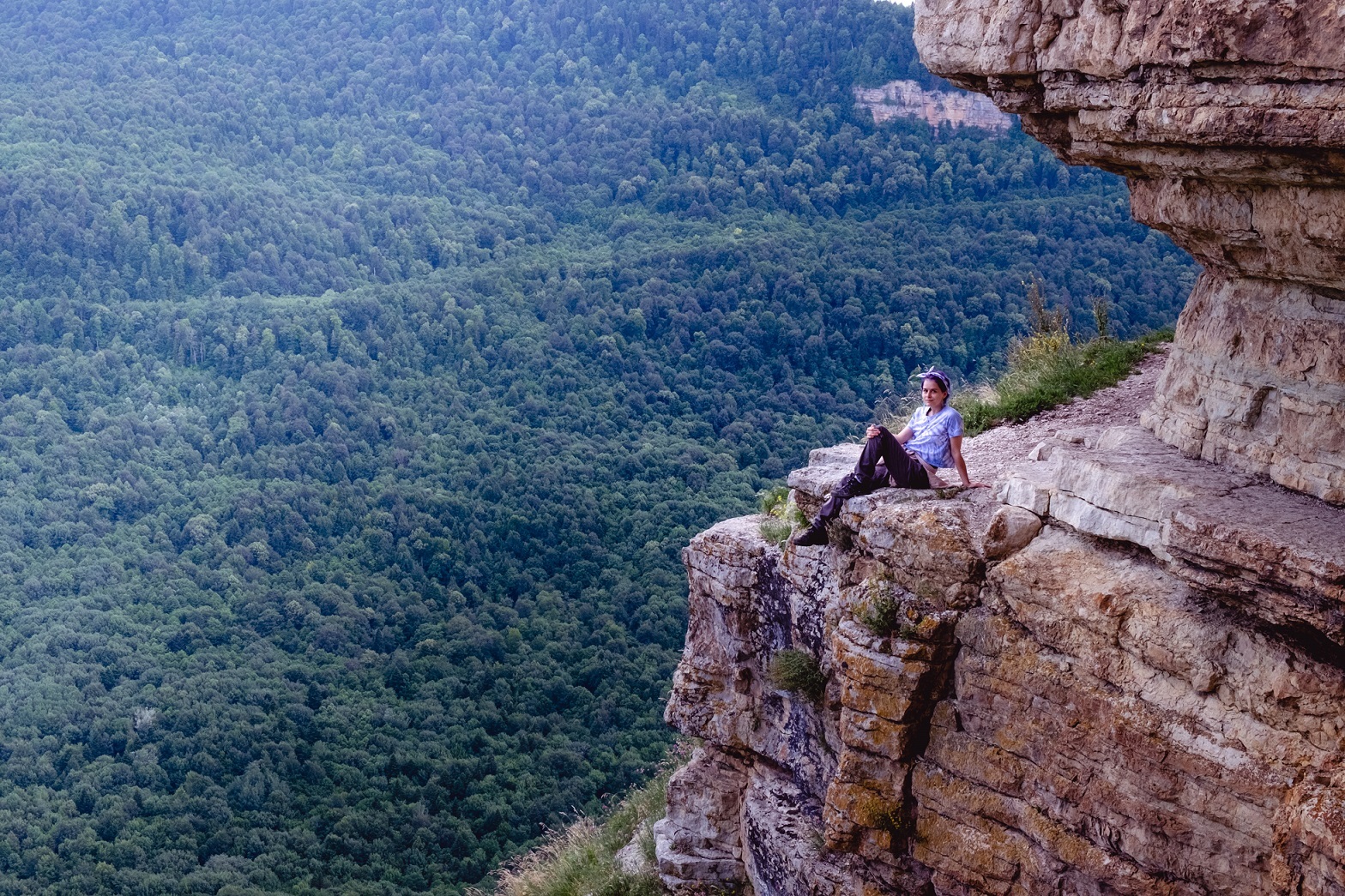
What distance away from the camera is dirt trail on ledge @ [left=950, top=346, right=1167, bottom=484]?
35.3 feet

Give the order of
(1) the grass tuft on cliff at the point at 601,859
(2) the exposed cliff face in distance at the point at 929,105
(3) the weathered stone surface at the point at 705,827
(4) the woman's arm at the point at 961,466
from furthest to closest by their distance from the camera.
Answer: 1. (2) the exposed cliff face in distance at the point at 929,105
2. (1) the grass tuft on cliff at the point at 601,859
3. (3) the weathered stone surface at the point at 705,827
4. (4) the woman's arm at the point at 961,466

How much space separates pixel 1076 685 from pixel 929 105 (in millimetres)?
53095

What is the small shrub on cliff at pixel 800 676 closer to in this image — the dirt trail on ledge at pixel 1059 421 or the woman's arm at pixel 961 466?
the dirt trail on ledge at pixel 1059 421

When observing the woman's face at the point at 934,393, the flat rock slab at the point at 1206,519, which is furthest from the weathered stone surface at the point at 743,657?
the flat rock slab at the point at 1206,519

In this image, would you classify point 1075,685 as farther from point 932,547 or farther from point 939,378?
point 939,378

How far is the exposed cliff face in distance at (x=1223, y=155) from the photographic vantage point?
5.98 metres

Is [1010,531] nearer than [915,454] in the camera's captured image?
Yes

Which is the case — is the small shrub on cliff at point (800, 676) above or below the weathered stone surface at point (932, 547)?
below

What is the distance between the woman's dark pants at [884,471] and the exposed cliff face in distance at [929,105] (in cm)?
4702

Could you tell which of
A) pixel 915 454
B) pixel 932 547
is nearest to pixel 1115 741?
pixel 932 547

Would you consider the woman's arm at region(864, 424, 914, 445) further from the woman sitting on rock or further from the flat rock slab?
the flat rock slab

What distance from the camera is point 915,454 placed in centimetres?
958

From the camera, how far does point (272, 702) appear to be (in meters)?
31.4

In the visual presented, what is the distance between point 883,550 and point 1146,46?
396cm
